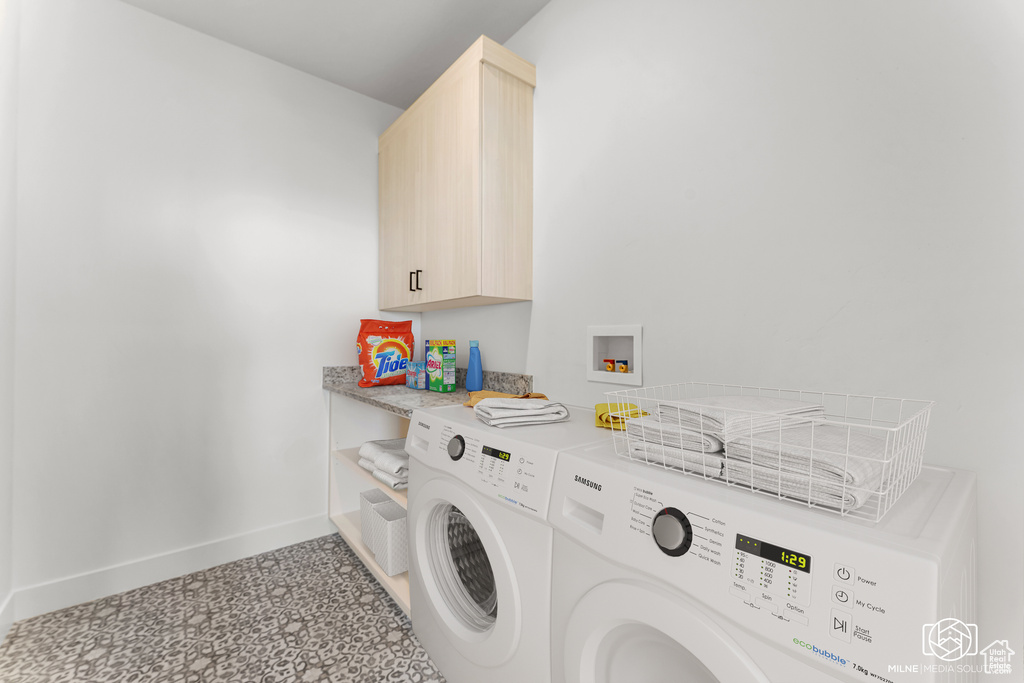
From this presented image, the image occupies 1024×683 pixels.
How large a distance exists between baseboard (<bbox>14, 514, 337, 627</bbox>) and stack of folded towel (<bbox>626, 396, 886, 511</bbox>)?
2.12m

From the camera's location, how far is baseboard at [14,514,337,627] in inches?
65.5

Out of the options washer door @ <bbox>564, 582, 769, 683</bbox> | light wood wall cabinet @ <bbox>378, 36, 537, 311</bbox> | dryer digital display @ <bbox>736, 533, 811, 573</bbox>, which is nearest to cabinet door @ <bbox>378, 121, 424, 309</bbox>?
light wood wall cabinet @ <bbox>378, 36, 537, 311</bbox>

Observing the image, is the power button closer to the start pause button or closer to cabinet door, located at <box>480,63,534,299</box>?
the start pause button

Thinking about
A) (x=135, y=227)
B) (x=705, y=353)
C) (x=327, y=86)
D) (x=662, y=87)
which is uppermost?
(x=327, y=86)

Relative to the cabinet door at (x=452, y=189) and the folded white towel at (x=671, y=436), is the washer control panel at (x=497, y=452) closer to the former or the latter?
the folded white towel at (x=671, y=436)

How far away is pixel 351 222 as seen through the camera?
241 centimetres

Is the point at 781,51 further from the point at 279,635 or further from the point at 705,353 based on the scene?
the point at 279,635

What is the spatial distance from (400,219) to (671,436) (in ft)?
6.07

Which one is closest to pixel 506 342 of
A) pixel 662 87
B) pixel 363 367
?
pixel 363 367

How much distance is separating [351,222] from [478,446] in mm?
1820

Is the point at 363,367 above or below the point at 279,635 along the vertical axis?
above

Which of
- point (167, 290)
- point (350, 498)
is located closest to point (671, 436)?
point (350, 498)

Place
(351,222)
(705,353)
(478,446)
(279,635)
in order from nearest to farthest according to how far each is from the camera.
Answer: (478,446) < (705,353) < (279,635) < (351,222)

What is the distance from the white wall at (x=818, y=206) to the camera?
81cm
